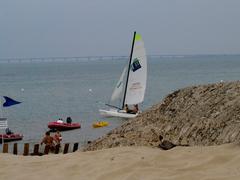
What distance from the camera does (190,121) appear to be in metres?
7.50

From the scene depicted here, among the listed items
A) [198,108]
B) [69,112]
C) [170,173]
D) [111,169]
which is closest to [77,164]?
[111,169]

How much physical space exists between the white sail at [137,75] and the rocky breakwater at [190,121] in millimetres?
36130

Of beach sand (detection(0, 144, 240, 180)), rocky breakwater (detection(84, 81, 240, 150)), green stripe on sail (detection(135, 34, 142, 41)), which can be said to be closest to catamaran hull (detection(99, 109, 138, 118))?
green stripe on sail (detection(135, 34, 142, 41))

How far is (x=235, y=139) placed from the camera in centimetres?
626

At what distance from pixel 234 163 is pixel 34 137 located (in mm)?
29772

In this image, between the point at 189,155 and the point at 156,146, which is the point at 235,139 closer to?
the point at 189,155

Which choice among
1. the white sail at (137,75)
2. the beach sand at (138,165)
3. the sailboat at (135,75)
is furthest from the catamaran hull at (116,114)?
the beach sand at (138,165)

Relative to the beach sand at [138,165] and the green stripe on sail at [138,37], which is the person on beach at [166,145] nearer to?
the beach sand at [138,165]

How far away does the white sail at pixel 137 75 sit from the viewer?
4499 centimetres

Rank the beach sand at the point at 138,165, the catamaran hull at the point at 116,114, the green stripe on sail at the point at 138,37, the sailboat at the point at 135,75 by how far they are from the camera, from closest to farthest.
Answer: the beach sand at the point at 138,165 → the catamaran hull at the point at 116,114 → the sailboat at the point at 135,75 → the green stripe on sail at the point at 138,37

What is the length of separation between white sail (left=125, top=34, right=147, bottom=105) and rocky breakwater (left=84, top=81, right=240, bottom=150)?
36.1m

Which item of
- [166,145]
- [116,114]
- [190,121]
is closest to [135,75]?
[116,114]

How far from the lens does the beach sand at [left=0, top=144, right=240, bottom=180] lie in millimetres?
5328

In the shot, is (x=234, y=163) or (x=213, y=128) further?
(x=213, y=128)
